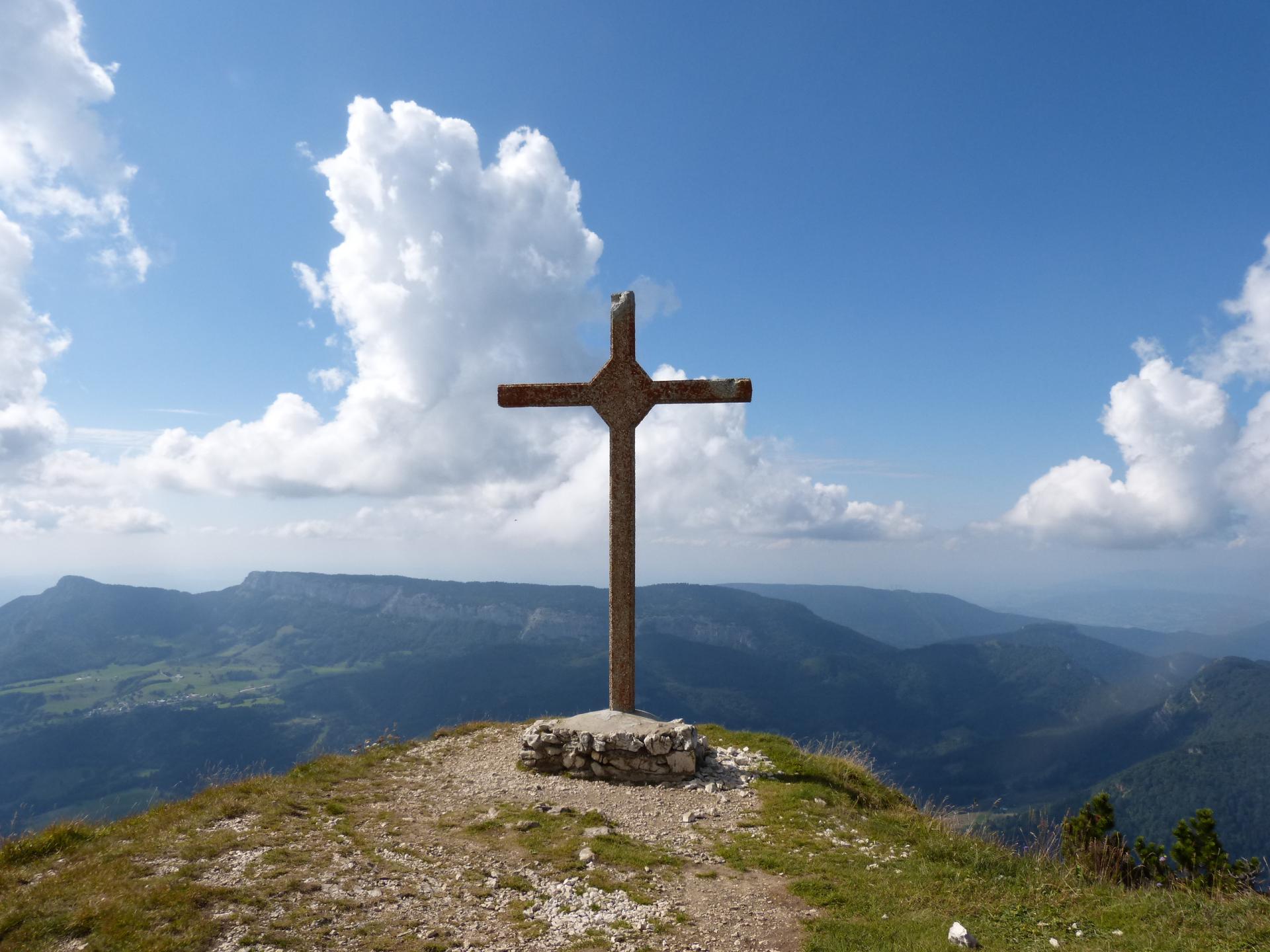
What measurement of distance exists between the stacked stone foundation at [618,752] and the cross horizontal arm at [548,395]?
6480 mm

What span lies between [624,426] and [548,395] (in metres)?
1.76

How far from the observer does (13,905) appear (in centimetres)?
605

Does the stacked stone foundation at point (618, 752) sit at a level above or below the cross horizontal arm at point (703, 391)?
below

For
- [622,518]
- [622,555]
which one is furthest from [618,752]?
[622,518]

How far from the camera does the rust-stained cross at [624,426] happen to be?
13.3 metres

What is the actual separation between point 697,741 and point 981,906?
6091 millimetres

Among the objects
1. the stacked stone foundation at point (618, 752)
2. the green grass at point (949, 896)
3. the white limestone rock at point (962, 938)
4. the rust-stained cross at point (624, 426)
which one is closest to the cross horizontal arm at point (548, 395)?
the rust-stained cross at point (624, 426)

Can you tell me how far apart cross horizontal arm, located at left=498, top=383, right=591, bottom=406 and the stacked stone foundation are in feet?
21.3

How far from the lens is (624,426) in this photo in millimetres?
13500

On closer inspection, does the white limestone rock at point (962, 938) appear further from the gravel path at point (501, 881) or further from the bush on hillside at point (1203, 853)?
the bush on hillside at point (1203, 853)

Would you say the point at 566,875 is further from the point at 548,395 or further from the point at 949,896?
the point at 548,395

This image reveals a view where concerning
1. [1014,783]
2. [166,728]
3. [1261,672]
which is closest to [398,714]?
[166,728]

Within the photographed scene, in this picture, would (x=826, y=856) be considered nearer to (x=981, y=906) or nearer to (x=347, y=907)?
(x=981, y=906)

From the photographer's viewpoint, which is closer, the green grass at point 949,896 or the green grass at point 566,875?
the green grass at point 566,875
